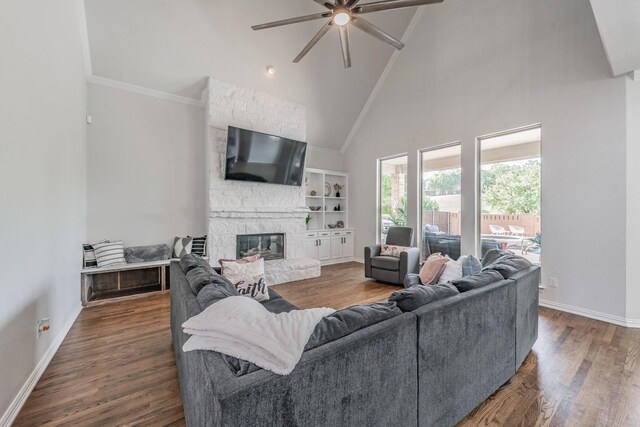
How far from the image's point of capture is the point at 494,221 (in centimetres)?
421

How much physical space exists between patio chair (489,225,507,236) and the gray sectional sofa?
7.85 ft

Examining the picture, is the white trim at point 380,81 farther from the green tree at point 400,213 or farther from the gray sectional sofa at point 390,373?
the gray sectional sofa at point 390,373

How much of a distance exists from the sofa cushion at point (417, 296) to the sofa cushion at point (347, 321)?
0.06 metres

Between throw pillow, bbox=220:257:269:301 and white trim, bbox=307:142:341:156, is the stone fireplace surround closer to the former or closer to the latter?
white trim, bbox=307:142:341:156

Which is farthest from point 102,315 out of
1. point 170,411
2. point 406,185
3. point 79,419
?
point 406,185

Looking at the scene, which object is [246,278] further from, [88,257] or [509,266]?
[88,257]

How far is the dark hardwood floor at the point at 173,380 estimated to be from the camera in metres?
1.65

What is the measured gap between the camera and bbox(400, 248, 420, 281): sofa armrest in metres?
4.32

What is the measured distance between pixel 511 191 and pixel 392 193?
2.32 meters

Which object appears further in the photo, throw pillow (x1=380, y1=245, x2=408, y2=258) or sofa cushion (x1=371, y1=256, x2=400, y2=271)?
throw pillow (x1=380, y1=245, x2=408, y2=258)

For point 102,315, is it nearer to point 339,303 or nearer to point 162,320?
point 162,320

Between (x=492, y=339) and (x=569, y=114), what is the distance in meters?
3.30

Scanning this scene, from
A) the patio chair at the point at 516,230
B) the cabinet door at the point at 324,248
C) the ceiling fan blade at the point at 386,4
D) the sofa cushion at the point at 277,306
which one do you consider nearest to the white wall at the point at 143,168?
the cabinet door at the point at 324,248

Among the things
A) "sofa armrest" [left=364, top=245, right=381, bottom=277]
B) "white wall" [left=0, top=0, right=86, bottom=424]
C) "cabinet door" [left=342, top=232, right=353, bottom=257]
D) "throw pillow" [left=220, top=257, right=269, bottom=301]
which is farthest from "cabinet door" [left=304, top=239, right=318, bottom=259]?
"white wall" [left=0, top=0, right=86, bottom=424]
